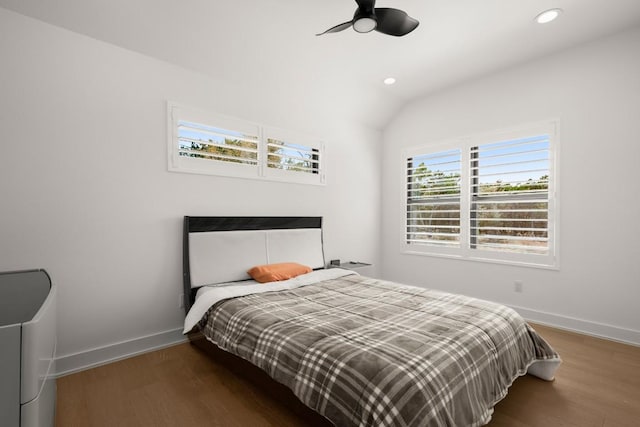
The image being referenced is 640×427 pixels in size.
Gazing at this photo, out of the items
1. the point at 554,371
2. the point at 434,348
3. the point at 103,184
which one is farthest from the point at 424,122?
the point at 103,184

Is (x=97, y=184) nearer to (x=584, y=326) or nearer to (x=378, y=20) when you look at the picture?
(x=378, y=20)

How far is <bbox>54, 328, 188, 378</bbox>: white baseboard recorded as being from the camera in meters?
2.36

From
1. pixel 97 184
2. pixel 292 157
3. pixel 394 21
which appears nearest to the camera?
pixel 394 21

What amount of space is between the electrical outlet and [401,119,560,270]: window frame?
0.21 meters

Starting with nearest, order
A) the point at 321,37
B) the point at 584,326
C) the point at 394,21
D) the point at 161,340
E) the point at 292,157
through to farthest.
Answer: the point at 394,21 < the point at 161,340 < the point at 321,37 < the point at 584,326 < the point at 292,157

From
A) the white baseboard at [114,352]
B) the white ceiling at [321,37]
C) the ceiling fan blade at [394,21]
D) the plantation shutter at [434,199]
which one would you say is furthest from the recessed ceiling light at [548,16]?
the white baseboard at [114,352]

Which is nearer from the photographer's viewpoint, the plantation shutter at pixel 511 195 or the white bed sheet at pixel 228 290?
the white bed sheet at pixel 228 290

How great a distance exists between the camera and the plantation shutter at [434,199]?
4.15m

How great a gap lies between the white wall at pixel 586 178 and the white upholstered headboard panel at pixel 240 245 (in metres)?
2.11

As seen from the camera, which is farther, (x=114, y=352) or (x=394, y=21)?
(x=114, y=352)

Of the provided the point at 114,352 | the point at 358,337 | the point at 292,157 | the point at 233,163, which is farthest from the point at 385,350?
the point at 292,157

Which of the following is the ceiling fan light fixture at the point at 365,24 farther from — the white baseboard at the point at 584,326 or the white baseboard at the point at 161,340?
the white baseboard at the point at 584,326

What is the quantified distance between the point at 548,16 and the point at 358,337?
3.12 meters

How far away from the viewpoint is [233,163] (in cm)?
331
